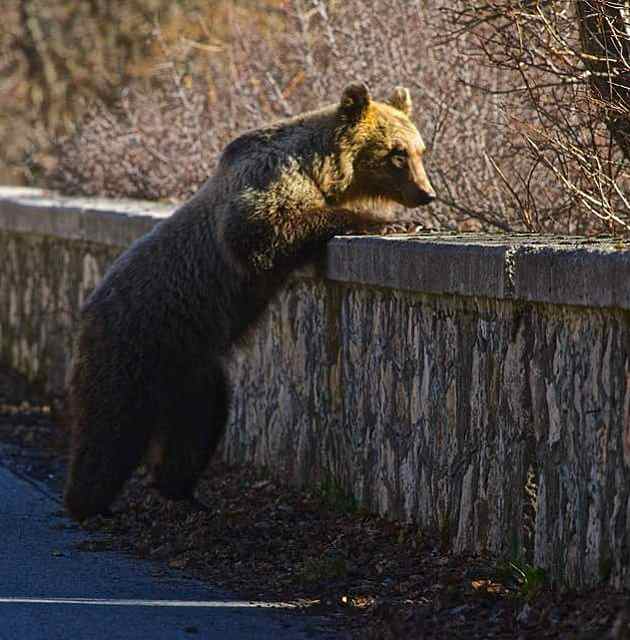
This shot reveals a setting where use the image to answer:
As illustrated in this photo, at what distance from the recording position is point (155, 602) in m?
5.81

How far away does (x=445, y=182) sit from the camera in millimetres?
8602

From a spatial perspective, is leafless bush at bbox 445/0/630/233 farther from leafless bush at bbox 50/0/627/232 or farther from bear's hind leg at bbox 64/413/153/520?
bear's hind leg at bbox 64/413/153/520

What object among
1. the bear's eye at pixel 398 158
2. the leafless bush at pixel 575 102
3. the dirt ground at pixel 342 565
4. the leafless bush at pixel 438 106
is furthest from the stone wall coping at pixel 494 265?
the dirt ground at pixel 342 565

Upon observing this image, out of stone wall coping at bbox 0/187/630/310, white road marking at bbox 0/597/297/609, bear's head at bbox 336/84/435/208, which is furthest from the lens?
bear's head at bbox 336/84/435/208

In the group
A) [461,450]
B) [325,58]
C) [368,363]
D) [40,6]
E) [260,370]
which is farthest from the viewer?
[40,6]

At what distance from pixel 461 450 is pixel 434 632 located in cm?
117

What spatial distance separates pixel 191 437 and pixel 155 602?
1.96m

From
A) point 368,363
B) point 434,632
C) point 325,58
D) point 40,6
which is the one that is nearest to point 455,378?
point 368,363

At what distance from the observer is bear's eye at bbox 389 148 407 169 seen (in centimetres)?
781

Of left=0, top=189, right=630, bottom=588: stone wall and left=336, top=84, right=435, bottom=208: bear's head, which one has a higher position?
left=336, top=84, right=435, bottom=208: bear's head

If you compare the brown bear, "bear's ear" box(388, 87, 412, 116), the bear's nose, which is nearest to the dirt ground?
the brown bear

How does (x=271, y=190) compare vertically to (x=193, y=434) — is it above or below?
above

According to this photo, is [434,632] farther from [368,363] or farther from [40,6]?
[40,6]

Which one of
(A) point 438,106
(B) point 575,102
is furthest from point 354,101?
(B) point 575,102
